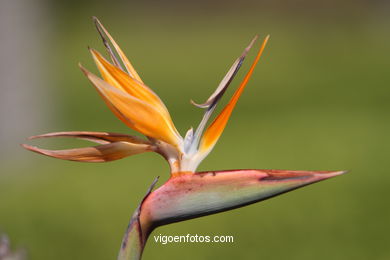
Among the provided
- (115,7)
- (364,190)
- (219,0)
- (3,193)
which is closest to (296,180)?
(364,190)

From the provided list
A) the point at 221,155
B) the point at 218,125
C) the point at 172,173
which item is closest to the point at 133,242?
the point at 172,173

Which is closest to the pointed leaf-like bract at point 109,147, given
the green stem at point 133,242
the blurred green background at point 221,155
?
the green stem at point 133,242

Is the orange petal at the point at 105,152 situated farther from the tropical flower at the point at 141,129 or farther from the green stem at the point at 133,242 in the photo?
the green stem at the point at 133,242

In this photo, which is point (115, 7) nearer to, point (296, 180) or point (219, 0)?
point (219, 0)

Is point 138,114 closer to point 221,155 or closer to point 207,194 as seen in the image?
point 207,194

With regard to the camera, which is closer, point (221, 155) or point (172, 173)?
point (172, 173)

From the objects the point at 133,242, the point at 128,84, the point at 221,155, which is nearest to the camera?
the point at 133,242

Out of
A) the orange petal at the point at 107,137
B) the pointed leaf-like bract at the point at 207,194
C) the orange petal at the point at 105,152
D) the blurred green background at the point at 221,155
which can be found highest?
the orange petal at the point at 107,137
